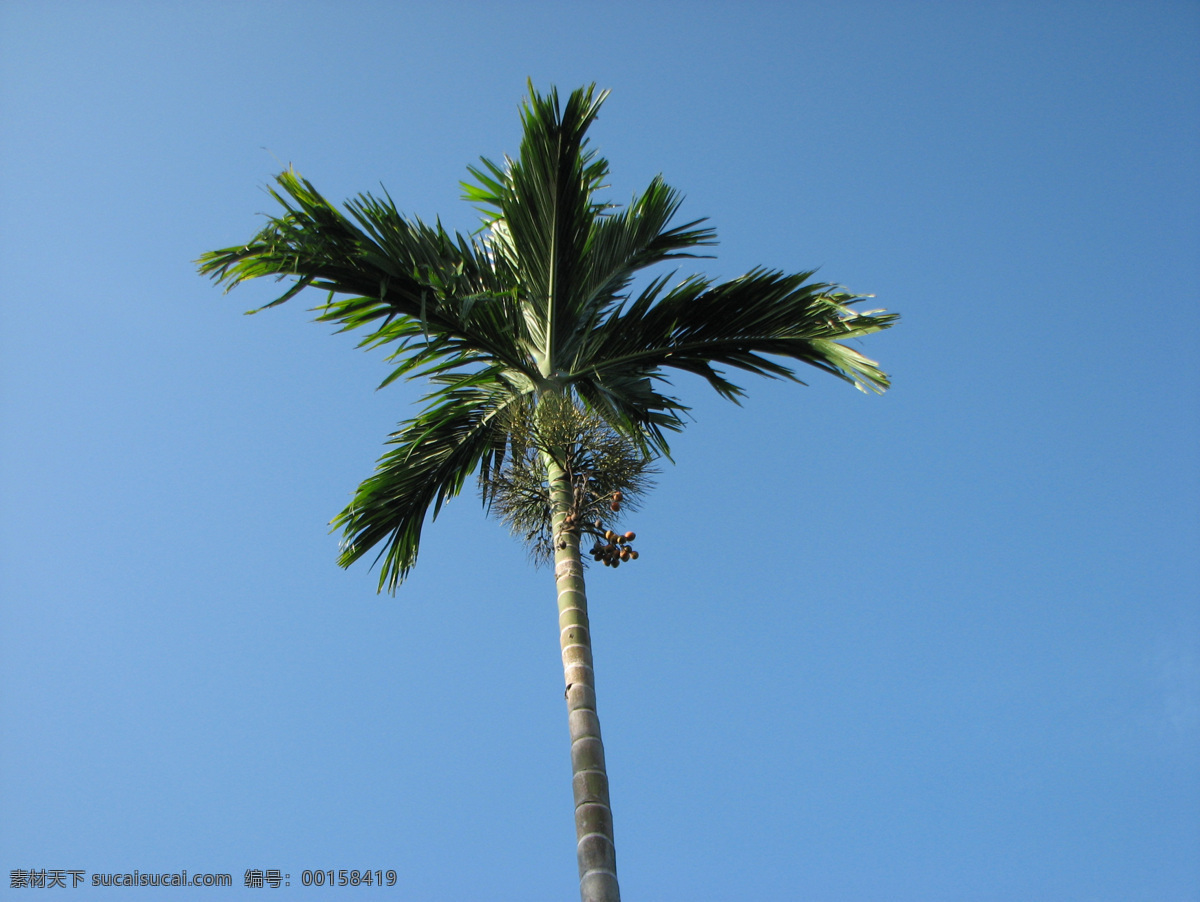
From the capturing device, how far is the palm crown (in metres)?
7.28

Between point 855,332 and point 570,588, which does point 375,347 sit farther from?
point 855,332

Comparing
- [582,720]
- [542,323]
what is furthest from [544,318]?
[582,720]

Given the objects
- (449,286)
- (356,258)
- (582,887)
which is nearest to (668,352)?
(449,286)

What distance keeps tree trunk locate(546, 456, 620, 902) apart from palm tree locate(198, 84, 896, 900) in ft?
0.12

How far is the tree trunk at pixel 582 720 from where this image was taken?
5.40 meters

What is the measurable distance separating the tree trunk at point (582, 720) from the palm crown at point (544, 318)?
96 centimetres

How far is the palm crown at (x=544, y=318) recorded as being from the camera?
7.28 m

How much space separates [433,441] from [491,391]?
1.99ft

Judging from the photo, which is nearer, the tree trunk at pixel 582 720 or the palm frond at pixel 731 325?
the tree trunk at pixel 582 720

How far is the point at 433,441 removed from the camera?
7.69 metres

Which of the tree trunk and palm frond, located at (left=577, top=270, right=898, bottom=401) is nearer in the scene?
the tree trunk

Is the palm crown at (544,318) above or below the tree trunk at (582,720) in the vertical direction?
above

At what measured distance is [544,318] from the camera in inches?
301

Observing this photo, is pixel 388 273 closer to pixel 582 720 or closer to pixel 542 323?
pixel 542 323
